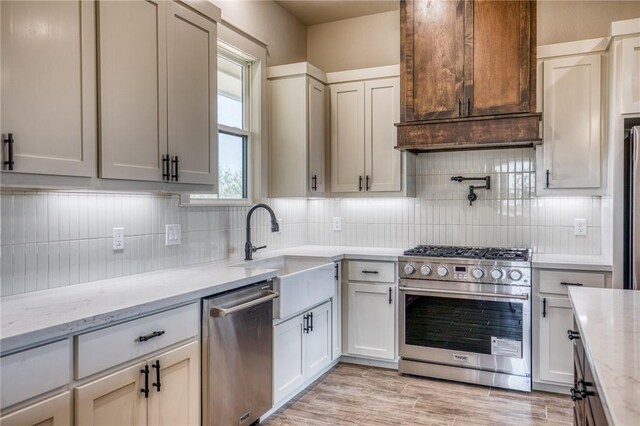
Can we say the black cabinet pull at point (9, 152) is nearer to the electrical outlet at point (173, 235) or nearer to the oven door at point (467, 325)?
the electrical outlet at point (173, 235)

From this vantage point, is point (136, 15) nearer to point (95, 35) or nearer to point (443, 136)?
point (95, 35)

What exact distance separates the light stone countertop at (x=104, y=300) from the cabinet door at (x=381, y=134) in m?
1.49

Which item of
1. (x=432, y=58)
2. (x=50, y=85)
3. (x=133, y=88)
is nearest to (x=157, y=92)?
(x=133, y=88)

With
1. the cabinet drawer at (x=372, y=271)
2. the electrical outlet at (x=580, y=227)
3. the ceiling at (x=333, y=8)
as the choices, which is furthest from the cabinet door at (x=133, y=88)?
the electrical outlet at (x=580, y=227)

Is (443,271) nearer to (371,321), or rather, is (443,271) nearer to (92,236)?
(371,321)

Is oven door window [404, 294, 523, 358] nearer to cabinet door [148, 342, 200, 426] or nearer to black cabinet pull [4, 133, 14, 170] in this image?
cabinet door [148, 342, 200, 426]

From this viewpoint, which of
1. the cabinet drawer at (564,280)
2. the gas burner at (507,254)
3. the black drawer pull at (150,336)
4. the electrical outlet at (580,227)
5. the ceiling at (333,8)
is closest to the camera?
the black drawer pull at (150,336)

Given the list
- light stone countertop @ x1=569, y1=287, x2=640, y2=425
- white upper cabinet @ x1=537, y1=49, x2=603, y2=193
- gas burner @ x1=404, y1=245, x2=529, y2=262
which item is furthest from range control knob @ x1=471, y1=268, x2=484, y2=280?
light stone countertop @ x1=569, y1=287, x2=640, y2=425

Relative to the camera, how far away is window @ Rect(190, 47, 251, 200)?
3309 millimetres

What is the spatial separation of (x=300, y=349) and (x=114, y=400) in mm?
1477

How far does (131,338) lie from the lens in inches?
69.2

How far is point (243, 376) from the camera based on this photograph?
2.39 meters

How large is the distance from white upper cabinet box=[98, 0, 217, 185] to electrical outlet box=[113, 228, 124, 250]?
413mm

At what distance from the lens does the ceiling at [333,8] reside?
13.0 feet
